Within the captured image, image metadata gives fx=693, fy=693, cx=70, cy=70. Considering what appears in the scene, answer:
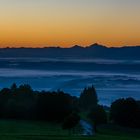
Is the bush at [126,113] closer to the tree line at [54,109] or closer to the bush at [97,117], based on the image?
the tree line at [54,109]

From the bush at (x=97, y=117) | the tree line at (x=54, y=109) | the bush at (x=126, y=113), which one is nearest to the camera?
the bush at (x=97, y=117)

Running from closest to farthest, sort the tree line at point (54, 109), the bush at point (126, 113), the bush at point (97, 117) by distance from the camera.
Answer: the bush at point (97, 117)
the tree line at point (54, 109)
the bush at point (126, 113)

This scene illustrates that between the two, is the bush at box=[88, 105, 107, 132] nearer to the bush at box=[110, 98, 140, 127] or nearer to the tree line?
the tree line

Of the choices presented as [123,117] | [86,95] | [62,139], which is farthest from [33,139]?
[86,95]

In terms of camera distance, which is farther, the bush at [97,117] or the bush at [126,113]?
the bush at [126,113]

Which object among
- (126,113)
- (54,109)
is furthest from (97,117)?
(126,113)

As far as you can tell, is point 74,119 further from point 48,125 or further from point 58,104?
point 58,104

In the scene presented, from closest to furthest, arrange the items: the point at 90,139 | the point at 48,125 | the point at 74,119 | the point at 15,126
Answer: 1. the point at 90,139
2. the point at 74,119
3. the point at 15,126
4. the point at 48,125

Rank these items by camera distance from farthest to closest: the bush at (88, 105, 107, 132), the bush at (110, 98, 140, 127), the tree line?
the bush at (110, 98, 140, 127) → the tree line → the bush at (88, 105, 107, 132)

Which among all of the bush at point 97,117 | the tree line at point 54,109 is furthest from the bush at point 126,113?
the bush at point 97,117

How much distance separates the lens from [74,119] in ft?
279

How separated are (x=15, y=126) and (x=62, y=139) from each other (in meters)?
35.5

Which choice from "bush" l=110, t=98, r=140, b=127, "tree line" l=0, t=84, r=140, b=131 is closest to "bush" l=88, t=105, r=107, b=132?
"tree line" l=0, t=84, r=140, b=131

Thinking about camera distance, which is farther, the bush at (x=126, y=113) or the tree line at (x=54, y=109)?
the bush at (x=126, y=113)
